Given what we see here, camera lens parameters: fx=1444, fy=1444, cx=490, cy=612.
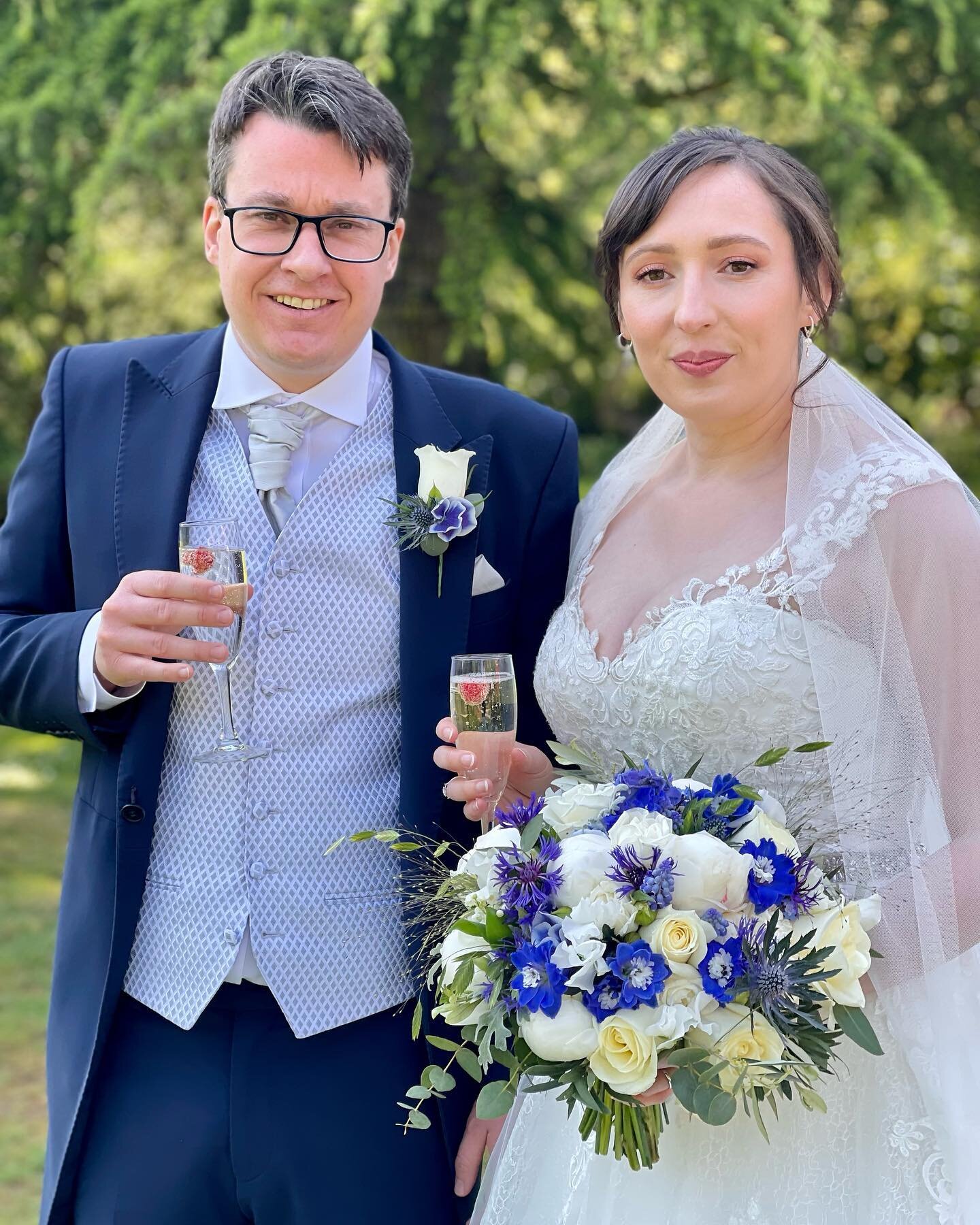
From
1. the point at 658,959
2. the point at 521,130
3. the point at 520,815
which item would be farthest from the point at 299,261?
the point at 521,130

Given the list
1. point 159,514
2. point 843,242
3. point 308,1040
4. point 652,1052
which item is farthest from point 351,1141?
point 843,242

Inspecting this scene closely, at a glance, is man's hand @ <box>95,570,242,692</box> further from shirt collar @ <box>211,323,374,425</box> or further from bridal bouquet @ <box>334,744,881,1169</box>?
bridal bouquet @ <box>334,744,881,1169</box>

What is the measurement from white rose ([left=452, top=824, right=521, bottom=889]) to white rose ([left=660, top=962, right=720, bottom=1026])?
343 millimetres

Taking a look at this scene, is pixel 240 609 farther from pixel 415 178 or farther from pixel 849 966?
pixel 415 178

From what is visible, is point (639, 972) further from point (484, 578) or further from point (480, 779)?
point (484, 578)

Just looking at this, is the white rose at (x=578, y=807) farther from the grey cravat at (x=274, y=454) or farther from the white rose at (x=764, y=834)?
the grey cravat at (x=274, y=454)

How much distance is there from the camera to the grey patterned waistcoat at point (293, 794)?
9.18 feet

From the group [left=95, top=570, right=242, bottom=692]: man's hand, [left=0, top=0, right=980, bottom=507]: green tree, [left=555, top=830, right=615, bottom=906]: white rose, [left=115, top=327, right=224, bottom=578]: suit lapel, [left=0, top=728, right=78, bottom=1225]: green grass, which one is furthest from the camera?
[left=0, top=0, right=980, bottom=507]: green tree

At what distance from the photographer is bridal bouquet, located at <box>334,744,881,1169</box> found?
2178mm

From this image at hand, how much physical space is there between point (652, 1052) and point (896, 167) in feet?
17.1

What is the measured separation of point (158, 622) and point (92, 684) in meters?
0.25

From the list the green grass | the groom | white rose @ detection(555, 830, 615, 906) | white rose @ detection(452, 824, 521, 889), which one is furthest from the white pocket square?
the green grass

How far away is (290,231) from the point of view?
2902 mm

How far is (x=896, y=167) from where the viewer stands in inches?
251
